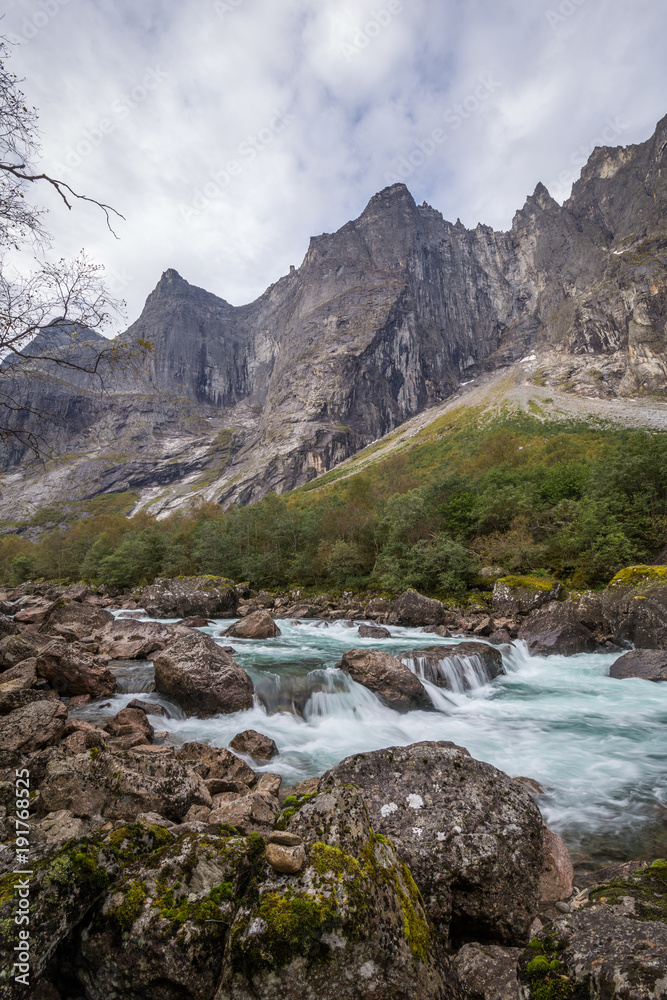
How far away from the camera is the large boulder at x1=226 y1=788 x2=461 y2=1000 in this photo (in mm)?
2572

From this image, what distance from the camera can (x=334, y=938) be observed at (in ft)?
8.73

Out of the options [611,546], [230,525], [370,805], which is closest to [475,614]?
[611,546]

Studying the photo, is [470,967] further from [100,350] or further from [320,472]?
[320,472]

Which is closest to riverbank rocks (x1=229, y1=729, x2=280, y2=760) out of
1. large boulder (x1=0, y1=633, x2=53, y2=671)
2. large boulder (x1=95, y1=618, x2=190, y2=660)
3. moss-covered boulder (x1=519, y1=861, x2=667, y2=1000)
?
large boulder (x1=0, y1=633, x2=53, y2=671)

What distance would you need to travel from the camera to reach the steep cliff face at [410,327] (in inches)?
4500

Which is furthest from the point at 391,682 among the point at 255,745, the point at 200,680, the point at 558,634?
the point at 558,634

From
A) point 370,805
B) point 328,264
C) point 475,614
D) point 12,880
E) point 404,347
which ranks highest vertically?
point 328,264

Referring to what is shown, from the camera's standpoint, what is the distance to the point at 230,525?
5134 cm

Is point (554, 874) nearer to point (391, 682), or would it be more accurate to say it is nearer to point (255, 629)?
point (391, 682)

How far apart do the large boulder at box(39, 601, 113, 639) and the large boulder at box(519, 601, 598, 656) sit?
20.9 meters

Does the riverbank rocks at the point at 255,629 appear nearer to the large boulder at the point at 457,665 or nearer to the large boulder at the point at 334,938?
the large boulder at the point at 457,665

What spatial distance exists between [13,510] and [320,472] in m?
110

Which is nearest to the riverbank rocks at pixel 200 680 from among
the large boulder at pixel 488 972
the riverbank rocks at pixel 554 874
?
the riverbank rocks at pixel 554 874

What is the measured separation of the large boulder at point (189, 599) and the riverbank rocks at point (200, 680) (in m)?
19.9
